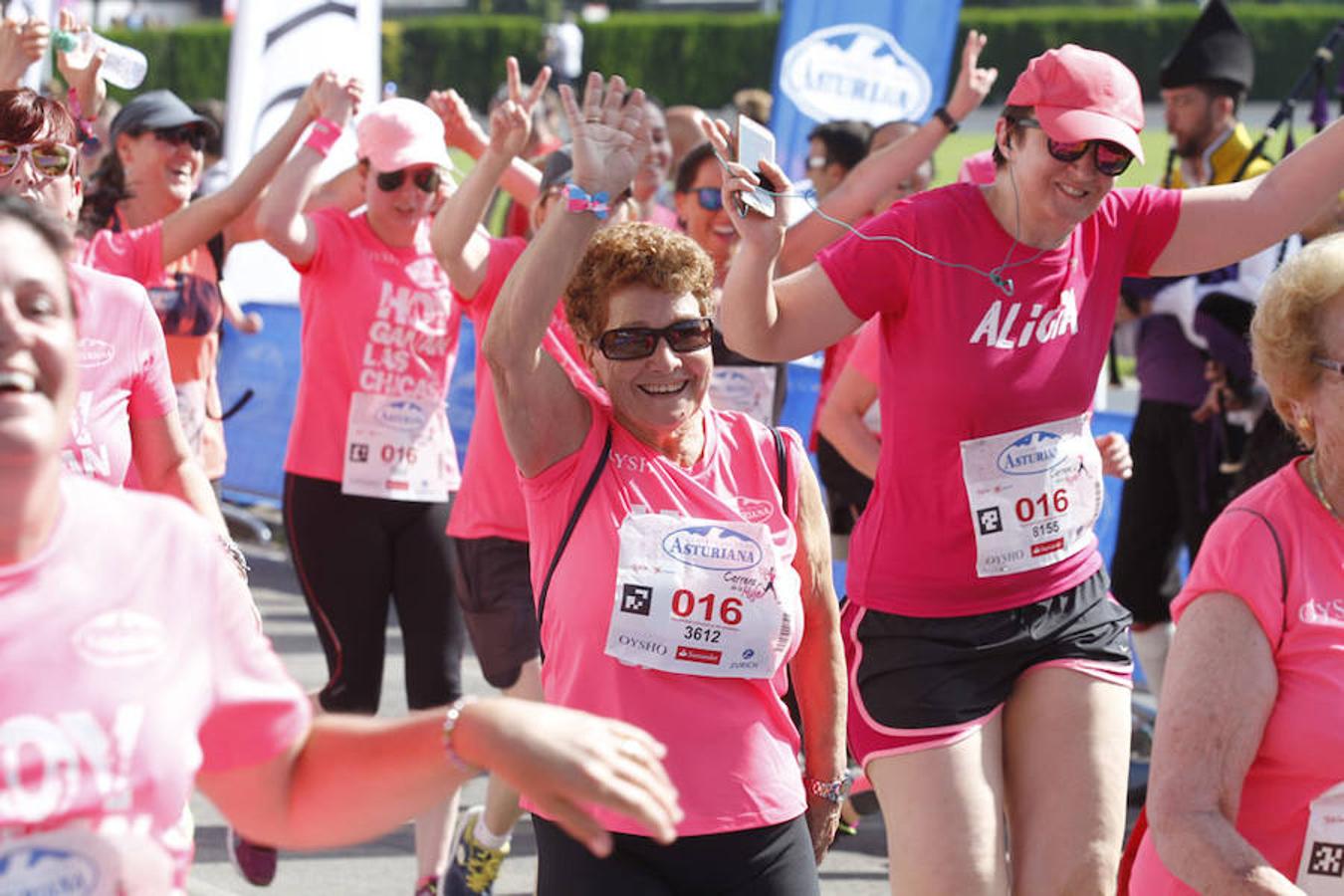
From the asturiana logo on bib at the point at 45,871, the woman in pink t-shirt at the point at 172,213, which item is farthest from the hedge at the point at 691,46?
the asturiana logo on bib at the point at 45,871

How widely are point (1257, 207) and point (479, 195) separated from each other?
1.87 meters

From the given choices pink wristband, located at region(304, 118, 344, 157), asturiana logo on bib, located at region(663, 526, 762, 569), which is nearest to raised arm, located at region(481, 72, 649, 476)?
asturiana logo on bib, located at region(663, 526, 762, 569)

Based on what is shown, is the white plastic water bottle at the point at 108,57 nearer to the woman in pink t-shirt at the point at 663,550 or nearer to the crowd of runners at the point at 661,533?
the crowd of runners at the point at 661,533

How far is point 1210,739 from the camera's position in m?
2.89

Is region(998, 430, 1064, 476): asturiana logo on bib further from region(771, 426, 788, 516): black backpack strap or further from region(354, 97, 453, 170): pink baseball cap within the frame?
region(354, 97, 453, 170): pink baseball cap

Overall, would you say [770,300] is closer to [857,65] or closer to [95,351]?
Answer: [95,351]

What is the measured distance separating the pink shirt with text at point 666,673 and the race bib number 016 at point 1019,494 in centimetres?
49

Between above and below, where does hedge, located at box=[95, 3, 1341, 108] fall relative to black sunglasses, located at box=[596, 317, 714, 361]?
above

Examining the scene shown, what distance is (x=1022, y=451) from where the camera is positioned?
3955 mm

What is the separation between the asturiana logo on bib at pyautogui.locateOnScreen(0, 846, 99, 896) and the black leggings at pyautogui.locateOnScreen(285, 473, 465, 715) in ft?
12.6

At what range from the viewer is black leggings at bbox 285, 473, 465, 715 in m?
5.85

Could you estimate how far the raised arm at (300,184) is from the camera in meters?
5.71

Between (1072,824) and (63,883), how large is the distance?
2266 millimetres

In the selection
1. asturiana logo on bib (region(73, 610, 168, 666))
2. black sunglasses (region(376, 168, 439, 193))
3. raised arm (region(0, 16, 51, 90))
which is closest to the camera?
asturiana logo on bib (region(73, 610, 168, 666))
